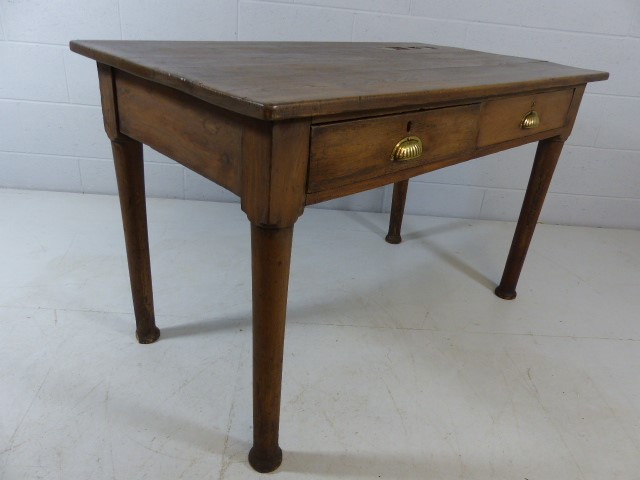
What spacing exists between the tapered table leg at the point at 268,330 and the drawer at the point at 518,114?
22.4 inches

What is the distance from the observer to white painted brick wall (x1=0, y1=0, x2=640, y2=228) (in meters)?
1.97

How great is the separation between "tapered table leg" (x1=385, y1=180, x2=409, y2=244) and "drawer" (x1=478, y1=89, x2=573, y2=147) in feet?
2.00

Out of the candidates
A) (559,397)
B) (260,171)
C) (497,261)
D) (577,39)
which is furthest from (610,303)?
(260,171)

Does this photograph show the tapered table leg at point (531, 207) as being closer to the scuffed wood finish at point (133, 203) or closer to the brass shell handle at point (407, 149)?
the brass shell handle at point (407, 149)

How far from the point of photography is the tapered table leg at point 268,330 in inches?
32.8

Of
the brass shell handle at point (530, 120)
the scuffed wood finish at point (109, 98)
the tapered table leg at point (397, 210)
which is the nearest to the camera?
the scuffed wood finish at point (109, 98)

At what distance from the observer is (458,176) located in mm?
2268

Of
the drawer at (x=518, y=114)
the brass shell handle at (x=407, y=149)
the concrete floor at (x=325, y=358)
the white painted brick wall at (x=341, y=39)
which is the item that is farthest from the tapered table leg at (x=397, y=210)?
the brass shell handle at (x=407, y=149)

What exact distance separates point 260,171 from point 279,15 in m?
1.43

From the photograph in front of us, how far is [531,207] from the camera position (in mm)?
1608

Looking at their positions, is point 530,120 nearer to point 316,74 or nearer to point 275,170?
point 316,74

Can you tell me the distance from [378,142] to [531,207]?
0.90 m

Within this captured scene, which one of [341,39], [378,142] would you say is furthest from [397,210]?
[378,142]

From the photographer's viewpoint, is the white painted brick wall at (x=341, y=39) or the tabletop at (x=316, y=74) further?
the white painted brick wall at (x=341, y=39)
